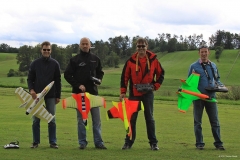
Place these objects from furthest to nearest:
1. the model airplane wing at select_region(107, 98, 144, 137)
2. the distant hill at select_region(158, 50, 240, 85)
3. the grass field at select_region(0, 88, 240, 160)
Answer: the distant hill at select_region(158, 50, 240, 85), the model airplane wing at select_region(107, 98, 144, 137), the grass field at select_region(0, 88, 240, 160)

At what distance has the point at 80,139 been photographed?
28.3ft

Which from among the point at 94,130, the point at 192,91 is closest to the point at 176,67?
the point at 192,91

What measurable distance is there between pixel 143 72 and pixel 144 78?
0.13 m

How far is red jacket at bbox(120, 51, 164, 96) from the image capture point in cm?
844

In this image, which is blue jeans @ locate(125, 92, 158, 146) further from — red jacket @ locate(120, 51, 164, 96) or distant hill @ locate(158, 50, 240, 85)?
distant hill @ locate(158, 50, 240, 85)

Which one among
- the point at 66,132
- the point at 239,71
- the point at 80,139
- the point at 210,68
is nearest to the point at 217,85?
the point at 210,68

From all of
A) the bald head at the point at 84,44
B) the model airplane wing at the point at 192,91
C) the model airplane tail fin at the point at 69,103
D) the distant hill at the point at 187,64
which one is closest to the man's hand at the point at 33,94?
the model airplane tail fin at the point at 69,103

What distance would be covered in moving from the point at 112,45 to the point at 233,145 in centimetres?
12952

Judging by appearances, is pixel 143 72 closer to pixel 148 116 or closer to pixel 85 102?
pixel 148 116

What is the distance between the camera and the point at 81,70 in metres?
8.66

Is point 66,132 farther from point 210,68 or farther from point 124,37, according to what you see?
point 124,37

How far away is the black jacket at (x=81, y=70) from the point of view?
8.65m

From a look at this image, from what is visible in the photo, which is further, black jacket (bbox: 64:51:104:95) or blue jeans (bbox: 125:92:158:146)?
black jacket (bbox: 64:51:104:95)

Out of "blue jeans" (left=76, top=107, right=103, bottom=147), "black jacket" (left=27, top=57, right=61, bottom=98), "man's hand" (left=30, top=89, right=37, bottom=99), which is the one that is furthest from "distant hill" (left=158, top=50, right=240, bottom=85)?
"man's hand" (left=30, top=89, right=37, bottom=99)
